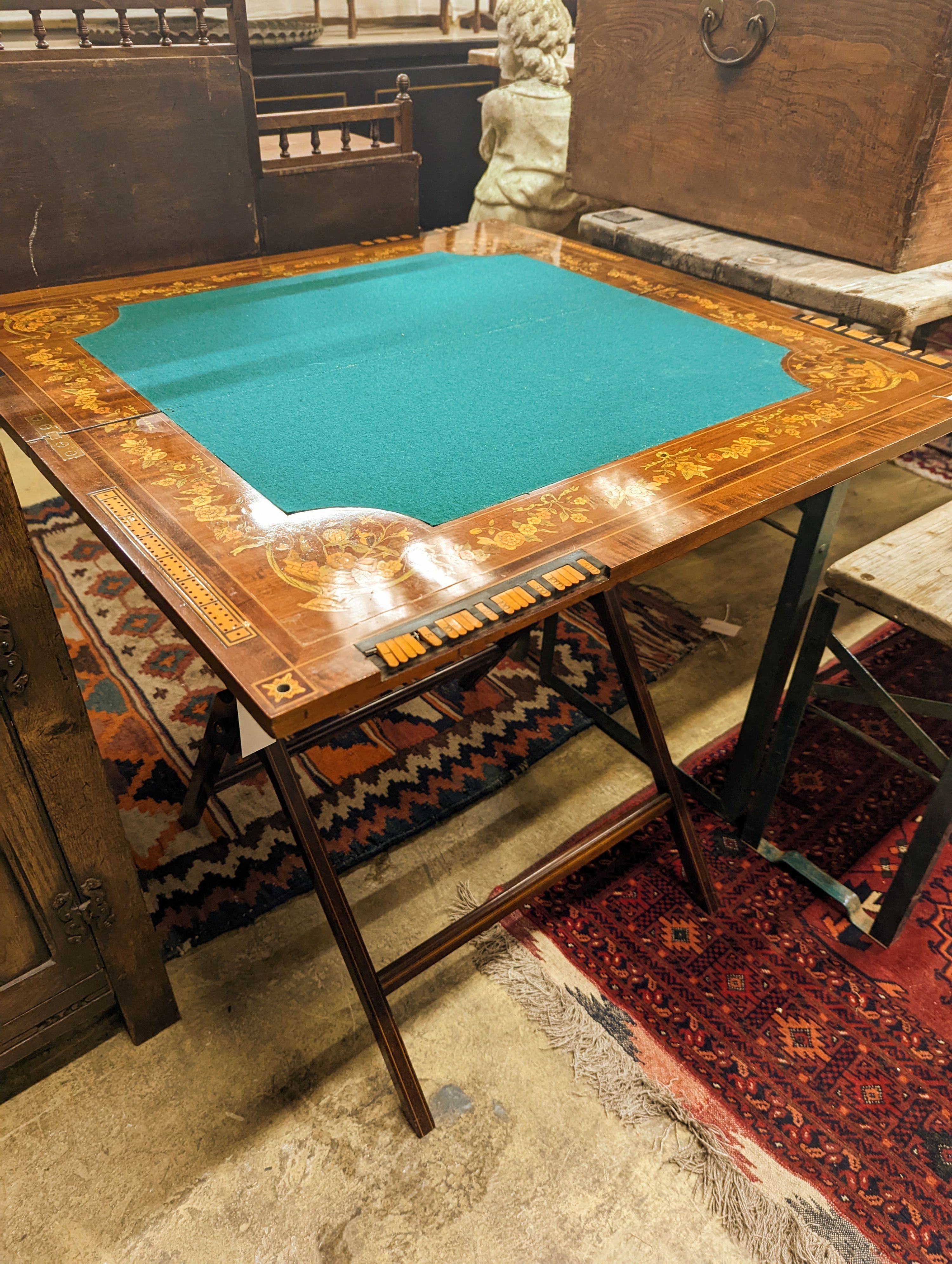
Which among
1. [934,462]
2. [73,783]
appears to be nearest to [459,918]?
[73,783]

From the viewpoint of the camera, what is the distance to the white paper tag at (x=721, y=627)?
9.20ft

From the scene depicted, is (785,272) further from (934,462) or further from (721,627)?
(934,462)

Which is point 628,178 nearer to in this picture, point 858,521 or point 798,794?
point 858,521

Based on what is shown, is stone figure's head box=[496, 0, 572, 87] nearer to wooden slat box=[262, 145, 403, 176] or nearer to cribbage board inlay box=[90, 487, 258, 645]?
wooden slat box=[262, 145, 403, 176]

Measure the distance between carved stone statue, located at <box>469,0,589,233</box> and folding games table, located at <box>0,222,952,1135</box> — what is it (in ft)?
7.83

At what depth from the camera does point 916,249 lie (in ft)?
6.98

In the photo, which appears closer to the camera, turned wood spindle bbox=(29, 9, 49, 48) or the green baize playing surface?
the green baize playing surface

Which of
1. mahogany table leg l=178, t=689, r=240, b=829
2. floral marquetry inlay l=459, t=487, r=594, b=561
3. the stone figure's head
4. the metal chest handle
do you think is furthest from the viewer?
the stone figure's head

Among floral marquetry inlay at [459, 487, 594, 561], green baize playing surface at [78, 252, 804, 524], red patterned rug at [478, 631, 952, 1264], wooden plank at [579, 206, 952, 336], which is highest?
wooden plank at [579, 206, 952, 336]

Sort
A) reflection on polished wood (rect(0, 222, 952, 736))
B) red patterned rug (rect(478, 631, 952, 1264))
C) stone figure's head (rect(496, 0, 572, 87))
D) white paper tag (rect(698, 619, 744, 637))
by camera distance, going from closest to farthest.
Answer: reflection on polished wood (rect(0, 222, 952, 736)) < red patterned rug (rect(478, 631, 952, 1264)) < white paper tag (rect(698, 619, 744, 637)) < stone figure's head (rect(496, 0, 572, 87))

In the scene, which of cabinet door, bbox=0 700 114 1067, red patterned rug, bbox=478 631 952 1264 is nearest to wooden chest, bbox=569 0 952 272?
red patterned rug, bbox=478 631 952 1264

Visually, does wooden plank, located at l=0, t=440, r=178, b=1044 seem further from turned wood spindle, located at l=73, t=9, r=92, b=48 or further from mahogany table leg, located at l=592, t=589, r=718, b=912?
turned wood spindle, located at l=73, t=9, r=92, b=48

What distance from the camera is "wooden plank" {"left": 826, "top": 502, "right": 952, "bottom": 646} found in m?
1.63

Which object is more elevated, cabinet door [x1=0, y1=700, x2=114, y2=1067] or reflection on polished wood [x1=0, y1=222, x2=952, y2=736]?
reflection on polished wood [x1=0, y1=222, x2=952, y2=736]
